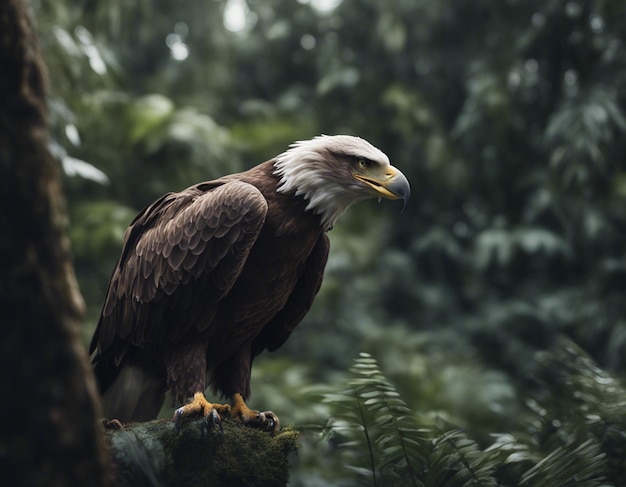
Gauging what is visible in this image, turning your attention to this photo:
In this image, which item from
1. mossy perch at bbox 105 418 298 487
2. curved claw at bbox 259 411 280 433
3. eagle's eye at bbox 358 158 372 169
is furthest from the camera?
eagle's eye at bbox 358 158 372 169

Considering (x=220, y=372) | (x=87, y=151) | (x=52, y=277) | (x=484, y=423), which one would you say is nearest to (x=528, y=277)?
(x=484, y=423)

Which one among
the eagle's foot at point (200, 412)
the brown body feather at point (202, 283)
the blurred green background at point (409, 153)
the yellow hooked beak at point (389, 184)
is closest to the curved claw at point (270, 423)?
the eagle's foot at point (200, 412)

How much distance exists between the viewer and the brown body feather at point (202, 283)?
146 inches

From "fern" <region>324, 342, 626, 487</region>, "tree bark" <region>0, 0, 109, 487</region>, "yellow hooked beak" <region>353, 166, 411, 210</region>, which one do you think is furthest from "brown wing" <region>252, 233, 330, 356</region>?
"tree bark" <region>0, 0, 109, 487</region>

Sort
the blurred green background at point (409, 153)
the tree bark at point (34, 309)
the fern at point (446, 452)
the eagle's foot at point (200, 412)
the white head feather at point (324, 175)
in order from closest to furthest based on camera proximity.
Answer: the tree bark at point (34, 309), the eagle's foot at point (200, 412), the fern at point (446, 452), the white head feather at point (324, 175), the blurred green background at point (409, 153)

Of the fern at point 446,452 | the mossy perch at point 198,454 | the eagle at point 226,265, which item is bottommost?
the fern at point 446,452

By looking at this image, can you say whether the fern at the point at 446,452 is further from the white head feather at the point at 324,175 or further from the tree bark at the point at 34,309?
the tree bark at the point at 34,309

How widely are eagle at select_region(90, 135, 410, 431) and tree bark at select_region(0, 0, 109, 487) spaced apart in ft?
5.49

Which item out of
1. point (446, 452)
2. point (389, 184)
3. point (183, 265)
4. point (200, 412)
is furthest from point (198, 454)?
point (389, 184)

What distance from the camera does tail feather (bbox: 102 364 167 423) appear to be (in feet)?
13.8

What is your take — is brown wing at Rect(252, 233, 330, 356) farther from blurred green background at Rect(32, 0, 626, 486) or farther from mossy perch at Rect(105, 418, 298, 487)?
blurred green background at Rect(32, 0, 626, 486)

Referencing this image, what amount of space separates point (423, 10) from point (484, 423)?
219 inches

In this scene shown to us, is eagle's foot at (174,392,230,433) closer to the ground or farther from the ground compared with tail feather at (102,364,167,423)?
farther from the ground

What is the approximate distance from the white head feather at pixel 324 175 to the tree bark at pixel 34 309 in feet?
6.30
